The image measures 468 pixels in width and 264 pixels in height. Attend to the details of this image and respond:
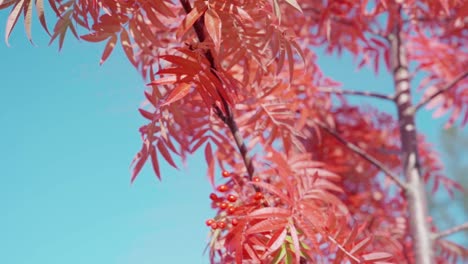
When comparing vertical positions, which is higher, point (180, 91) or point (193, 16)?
point (193, 16)

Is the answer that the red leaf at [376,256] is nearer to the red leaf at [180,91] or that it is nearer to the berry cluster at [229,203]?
the berry cluster at [229,203]

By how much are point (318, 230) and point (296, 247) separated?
0.09 m

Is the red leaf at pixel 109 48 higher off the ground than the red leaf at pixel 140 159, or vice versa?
the red leaf at pixel 109 48

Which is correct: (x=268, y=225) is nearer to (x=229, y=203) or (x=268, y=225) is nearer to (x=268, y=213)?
(x=268, y=213)

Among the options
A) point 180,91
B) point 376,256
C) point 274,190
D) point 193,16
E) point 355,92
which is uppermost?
point 355,92

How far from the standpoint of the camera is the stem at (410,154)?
2309 millimetres

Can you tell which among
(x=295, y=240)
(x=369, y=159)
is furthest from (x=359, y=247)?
(x=369, y=159)

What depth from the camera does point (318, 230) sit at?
110cm

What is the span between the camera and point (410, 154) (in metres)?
2.50

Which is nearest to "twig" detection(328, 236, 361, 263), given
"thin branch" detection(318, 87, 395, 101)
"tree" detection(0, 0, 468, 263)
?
"tree" detection(0, 0, 468, 263)

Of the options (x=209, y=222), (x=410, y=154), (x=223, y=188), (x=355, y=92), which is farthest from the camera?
(x=355, y=92)

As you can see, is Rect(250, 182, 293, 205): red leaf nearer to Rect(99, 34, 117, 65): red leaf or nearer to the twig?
the twig

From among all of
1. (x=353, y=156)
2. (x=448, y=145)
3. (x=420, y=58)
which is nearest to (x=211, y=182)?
(x=353, y=156)

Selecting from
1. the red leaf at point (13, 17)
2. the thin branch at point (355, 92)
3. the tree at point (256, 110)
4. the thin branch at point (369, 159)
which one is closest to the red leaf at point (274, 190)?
the tree at point (256, 110)
